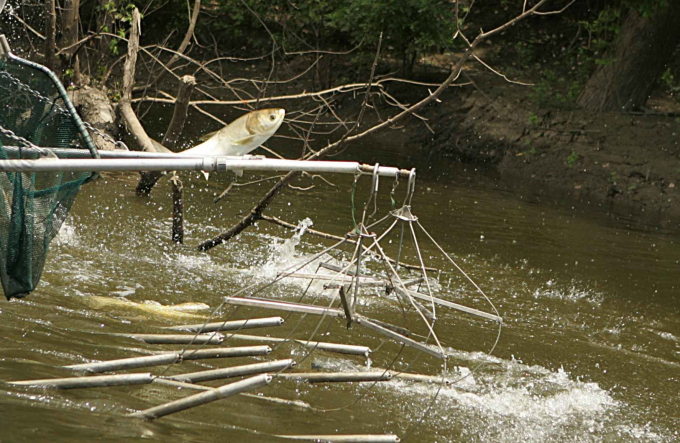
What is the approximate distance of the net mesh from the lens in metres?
4.20

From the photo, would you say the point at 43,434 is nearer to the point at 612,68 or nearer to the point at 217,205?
the point at 217,205

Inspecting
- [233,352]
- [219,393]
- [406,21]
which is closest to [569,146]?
[406,21]

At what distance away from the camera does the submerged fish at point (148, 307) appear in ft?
18.9

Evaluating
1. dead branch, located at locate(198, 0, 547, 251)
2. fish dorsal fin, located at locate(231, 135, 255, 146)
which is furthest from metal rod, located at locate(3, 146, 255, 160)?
dead branch, located at locate(198, 0, 547, 251)

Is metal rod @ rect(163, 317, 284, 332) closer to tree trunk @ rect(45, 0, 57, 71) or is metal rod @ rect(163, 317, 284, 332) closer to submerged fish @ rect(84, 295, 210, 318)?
submerged fish @ rect(84, 295, 210, 318)

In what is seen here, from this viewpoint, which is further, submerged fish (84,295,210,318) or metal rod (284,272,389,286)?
submerged fish (84,295,210,318)

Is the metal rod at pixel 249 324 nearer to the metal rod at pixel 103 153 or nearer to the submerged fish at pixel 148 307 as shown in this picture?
the metal rod at pixel 103 153

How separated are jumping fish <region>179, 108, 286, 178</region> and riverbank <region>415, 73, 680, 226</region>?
30.8ft

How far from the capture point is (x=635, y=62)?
1577cm

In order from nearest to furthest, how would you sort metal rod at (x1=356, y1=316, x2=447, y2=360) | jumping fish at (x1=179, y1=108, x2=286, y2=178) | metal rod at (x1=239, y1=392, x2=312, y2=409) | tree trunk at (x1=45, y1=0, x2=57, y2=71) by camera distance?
1. metal rod at (x1=356, y1=316, x2=447, y2=360)
2. jumping fish at (x1=179, y1=108, x2=286, y2=178)
3. metal rod at (x1=239, y1=392, x2=312, y2=409)
4. tree trunk at (x1=45, y1=0, x2=57, y2=71)

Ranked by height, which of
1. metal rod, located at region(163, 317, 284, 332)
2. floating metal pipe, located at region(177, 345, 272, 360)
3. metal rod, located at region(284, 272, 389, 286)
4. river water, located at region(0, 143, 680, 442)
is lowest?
river water, located at region(0, 143, 680, 442)

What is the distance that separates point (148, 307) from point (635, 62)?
1285cm

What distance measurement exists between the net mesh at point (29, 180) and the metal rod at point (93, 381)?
0.54m

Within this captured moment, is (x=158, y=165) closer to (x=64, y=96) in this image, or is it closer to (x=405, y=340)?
(x=64, y=96)
